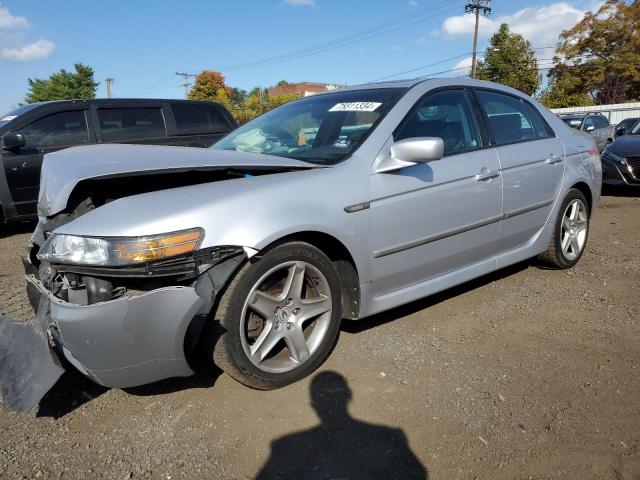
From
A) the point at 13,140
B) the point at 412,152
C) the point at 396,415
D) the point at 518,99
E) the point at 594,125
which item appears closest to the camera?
the point at 396,415

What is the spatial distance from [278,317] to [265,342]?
5.6 inches

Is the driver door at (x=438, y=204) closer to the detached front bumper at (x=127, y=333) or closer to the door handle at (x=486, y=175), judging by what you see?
the door handle at (x=486, y=175)

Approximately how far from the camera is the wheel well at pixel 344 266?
2.82 meters

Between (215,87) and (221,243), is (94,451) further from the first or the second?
(215,87)

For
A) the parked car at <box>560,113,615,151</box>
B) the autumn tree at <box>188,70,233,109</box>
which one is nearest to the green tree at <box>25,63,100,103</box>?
the autumn tree at <box>188,70,233,109</box>

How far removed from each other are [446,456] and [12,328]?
203 centimetres

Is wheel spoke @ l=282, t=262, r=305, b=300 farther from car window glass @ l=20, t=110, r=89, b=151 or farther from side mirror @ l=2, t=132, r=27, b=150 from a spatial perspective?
car window glass @ l=20, t=110, r=89, b=151

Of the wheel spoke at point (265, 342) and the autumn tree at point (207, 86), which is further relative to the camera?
the autumn tree at point (207, 86)

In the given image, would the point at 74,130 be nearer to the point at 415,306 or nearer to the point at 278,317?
the point at 415,306

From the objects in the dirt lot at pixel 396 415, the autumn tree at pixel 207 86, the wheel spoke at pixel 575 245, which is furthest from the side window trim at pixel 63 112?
the autumn tree at pixel 207 86

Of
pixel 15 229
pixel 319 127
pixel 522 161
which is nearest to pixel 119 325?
pixel 319 127

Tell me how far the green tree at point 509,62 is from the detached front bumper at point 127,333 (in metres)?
39.9

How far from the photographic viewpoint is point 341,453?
223 cm

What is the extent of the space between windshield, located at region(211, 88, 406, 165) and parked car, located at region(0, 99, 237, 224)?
4.06 meters
